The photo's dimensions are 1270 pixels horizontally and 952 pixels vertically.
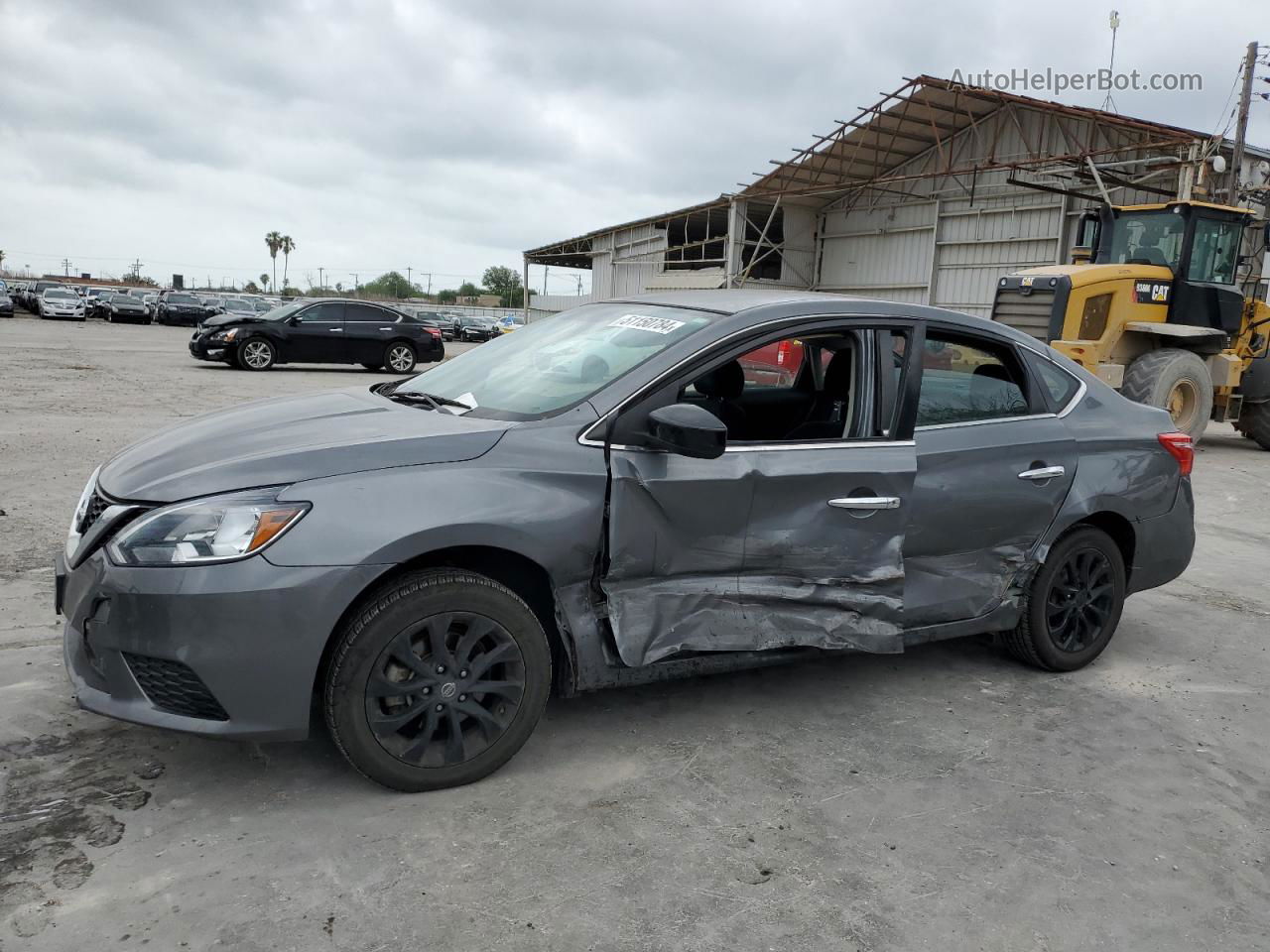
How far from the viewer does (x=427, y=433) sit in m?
3.08

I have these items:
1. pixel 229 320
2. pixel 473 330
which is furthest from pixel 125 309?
pixel 229 320

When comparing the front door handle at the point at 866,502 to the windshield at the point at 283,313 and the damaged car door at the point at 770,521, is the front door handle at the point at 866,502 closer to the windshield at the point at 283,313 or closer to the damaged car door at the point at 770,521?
the damaged car door at the point at 770,521

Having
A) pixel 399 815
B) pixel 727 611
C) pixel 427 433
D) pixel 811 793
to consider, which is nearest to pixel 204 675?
pixel 399 815

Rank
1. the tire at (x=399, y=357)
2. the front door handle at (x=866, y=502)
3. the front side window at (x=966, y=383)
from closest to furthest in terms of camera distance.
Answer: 1. the front door handle at (x=866, y=502)
2. the front side window at (x=966, y=383)
3. the tire at (x=399, y=357)

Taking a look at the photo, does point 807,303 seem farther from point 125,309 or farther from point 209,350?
point 125,309

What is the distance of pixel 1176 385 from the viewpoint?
482 inches

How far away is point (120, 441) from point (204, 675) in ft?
22.9

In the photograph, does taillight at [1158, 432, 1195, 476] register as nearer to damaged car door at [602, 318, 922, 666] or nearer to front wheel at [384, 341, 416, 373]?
damaged car door at [602, 318, 922, 666]

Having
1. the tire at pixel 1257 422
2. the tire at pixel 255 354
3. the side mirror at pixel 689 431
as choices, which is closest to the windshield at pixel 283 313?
the tire at pixel 255 354

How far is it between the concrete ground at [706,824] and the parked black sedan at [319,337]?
47.9ft

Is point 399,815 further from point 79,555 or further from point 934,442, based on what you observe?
point 934,442

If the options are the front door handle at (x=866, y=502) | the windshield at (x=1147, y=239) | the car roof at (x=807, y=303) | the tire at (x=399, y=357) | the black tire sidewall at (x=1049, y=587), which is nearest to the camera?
the front door handle at (x=866, y=502)

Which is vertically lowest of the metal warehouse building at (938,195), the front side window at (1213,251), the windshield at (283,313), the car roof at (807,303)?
the windshield at (283,313)

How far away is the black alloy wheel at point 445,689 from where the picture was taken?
9.46 ft
